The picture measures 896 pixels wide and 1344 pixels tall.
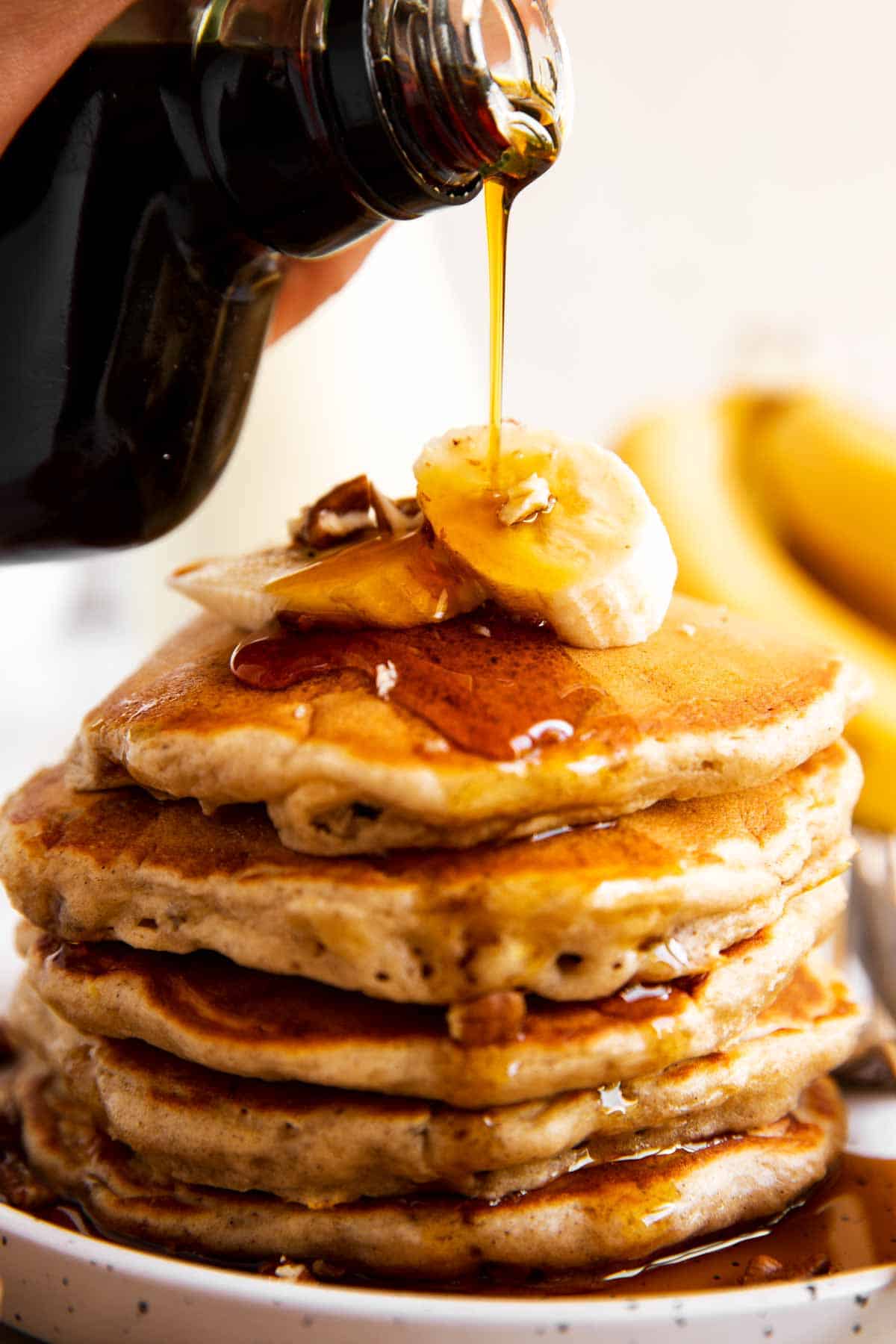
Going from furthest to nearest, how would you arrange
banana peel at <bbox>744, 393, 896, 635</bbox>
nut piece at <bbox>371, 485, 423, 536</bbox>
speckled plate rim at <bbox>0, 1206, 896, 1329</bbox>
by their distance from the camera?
banana peel at <bbox>744, 393, 896, 635</bbox> < nut piece at <bbox>371, 485, 423, 536</bbox> < speckled plate rim at <bbox>0, 1206, 896, 1329</bbox>

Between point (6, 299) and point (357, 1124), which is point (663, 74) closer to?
point (6, 299)

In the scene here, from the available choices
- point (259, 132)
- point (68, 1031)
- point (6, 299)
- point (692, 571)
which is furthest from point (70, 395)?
point (692, 571)

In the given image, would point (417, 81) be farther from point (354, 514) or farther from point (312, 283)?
point (312, 283)

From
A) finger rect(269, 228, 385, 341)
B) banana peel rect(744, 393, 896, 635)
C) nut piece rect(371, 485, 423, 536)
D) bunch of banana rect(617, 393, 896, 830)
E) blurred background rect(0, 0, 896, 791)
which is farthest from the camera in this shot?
blurred background rect(0, 0, 896, 791)

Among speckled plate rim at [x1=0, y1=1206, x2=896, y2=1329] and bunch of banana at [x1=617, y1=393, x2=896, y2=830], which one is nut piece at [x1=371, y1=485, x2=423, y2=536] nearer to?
speckled plate rim at [x1=0, y1=1206, x2=896, y2=1329]

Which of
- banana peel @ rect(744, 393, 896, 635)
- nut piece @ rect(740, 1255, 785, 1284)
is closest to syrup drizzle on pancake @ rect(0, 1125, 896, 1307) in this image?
nut piece @ rect(740, 1255, 785, 1284)

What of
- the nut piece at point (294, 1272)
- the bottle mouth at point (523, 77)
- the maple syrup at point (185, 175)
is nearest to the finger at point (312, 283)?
the maple syrup at point (185, 175)

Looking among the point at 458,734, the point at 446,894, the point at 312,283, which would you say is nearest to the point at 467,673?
the point at 458,734
